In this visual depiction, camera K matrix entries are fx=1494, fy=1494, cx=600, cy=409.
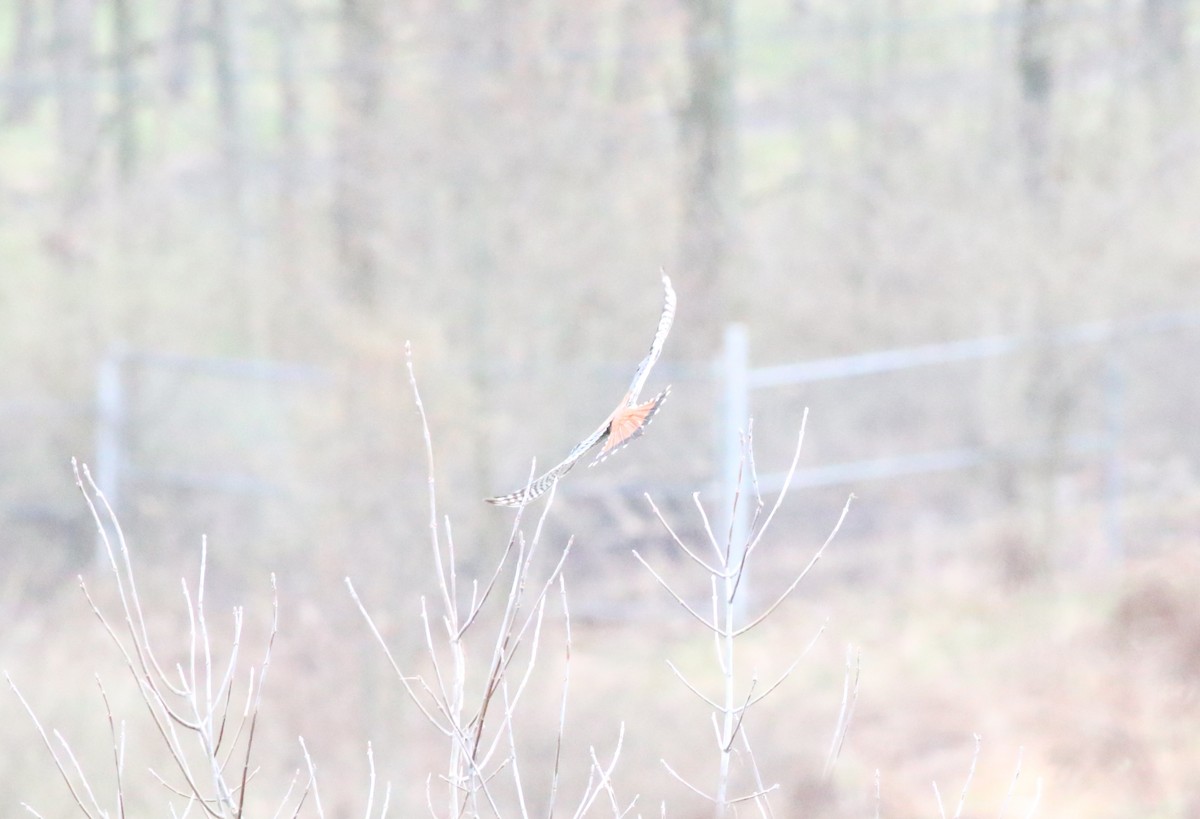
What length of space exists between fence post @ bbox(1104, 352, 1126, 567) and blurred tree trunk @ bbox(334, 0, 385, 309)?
16.2ft

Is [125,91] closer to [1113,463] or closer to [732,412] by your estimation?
[732,412]

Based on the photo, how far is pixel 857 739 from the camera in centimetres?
802

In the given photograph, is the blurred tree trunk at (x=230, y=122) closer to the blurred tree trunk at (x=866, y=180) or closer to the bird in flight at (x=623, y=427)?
the blurred tree trunk at (x=866, y=180)

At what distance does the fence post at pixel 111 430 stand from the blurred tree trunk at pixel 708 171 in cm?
420

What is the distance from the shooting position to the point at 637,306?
10742 millimetres

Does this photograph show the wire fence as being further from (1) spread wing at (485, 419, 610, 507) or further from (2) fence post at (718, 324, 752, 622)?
(1) spread wing at (485, 419, 610, 507)

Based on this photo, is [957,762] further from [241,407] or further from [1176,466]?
[241,407]

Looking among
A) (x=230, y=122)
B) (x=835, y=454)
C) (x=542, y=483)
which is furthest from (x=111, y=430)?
(x=542, y=483)

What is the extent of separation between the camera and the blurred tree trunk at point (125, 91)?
40.1 ft

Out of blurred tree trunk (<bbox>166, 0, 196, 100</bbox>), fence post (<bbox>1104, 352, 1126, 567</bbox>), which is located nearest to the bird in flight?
fence post (<bbox>1104, 352, 1126, 567</bbox>)

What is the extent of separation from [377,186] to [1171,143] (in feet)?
19.0

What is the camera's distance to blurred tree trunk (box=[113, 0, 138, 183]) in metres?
12.2

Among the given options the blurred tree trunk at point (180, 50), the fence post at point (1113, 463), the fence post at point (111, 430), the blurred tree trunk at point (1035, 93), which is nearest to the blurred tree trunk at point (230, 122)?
the blurred tree trunk at point (180, 50)

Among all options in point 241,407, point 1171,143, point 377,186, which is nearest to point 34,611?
point 241,407
